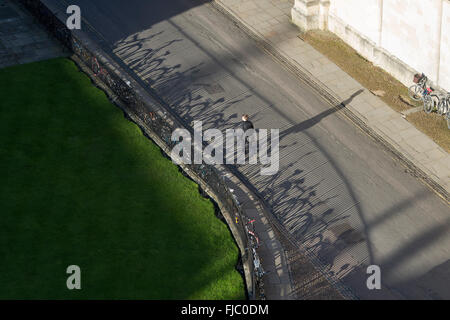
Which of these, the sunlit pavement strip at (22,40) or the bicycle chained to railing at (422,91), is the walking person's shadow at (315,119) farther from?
the sunlit pavement strip at (22,40)

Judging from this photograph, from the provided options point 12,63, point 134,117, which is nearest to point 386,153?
point 134,117

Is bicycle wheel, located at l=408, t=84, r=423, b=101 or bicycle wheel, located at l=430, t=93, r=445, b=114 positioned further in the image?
bicycle wheel, located at l=408, t=84, r=423, b=101

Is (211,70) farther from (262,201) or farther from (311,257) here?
(311,257)

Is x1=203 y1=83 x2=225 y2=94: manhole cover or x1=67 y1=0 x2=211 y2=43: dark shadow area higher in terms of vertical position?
x1=67 y1=0 x2=211 y2=43: dark shadow area

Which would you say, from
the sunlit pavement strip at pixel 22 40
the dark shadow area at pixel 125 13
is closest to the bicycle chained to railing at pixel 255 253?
the sunlit pavement strip at pixel 22 40

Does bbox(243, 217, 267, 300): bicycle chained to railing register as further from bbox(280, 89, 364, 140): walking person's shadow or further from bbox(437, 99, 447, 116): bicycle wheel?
bbox(437, 99, 447, 116): bicycle wheel

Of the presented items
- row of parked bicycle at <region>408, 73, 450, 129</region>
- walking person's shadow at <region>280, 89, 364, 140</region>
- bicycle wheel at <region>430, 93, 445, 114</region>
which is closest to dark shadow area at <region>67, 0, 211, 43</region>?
walking person's shadow at <region>280, 89, 364, 140</region>
